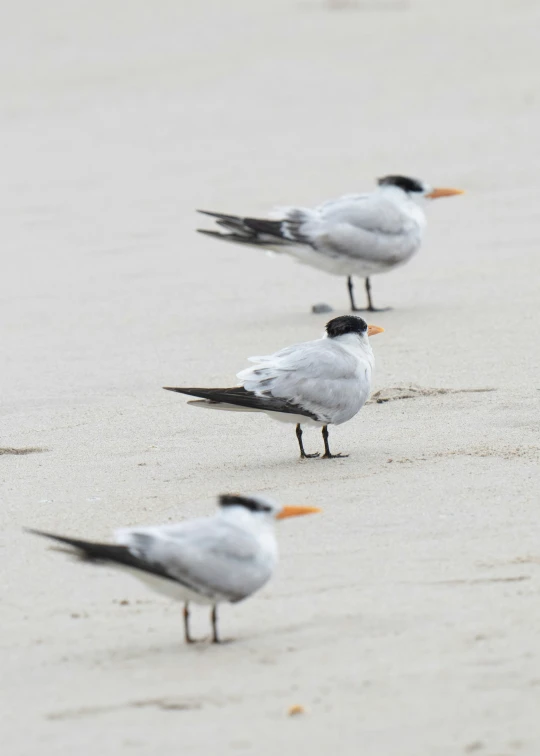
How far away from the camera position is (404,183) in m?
8.43

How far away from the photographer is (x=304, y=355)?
5449mm

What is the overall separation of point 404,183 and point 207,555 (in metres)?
5.39

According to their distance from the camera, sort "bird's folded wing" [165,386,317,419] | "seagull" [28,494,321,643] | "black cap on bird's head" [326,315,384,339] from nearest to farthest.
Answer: "seagull" [28,494,321,643], "bird's folded wing" [165,386,317,419], "black cap on bird's head" [326,315,384,339]

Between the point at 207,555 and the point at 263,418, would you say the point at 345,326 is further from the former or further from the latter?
the point at 207,555

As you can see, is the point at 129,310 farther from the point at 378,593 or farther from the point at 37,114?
the point at 37,114

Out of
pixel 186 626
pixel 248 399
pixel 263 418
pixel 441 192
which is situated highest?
pixel 441 192

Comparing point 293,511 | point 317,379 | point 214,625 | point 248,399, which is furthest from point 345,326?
point 214,625

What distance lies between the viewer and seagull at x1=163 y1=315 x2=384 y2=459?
5.27m

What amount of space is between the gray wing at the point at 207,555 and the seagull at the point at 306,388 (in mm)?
1765

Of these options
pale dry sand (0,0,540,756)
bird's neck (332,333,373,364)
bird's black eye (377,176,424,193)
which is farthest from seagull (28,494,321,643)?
bird's black eye (377,176,424,193)

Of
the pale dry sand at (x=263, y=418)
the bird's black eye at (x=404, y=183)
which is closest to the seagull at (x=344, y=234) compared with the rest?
the bird's black eye at (x=404, y=183)

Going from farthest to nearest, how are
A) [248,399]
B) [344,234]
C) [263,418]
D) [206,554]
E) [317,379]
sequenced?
[344,234] → [263,418] → [317,379] → [248,399] → [206,554]

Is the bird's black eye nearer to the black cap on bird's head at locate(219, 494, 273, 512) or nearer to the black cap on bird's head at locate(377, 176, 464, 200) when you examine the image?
the black cap on bird's head at locate(377, 176, 464, 200)

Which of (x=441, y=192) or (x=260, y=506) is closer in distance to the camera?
(x=260, y=506)
